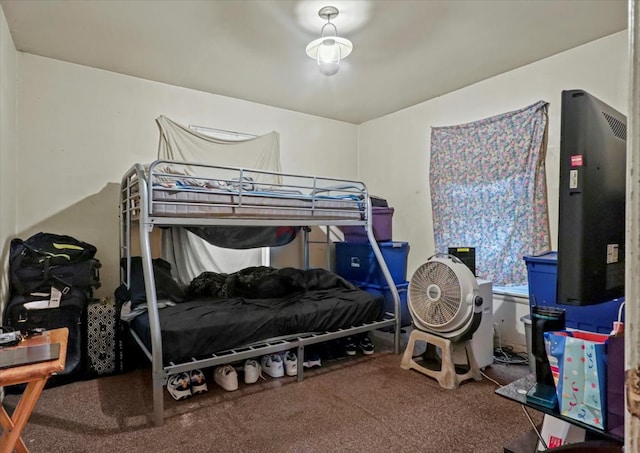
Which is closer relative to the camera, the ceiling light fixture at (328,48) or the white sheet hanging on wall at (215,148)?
the ceiling light fixture at (328,48)

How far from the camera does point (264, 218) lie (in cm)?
260

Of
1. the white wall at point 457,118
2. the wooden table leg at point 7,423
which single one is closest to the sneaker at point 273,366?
the wooden table leg at point 7,423

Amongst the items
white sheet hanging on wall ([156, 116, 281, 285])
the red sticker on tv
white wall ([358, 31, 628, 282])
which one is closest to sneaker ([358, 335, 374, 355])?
white wall ([358, 31, 628, 282])

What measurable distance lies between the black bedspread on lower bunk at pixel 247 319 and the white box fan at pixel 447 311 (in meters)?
0.50

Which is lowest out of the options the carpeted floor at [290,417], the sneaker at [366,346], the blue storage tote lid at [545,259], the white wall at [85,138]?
the carpeted floor at [290,417]

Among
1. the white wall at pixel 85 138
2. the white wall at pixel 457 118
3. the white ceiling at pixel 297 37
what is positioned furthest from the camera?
the white wall at pixel 85 138

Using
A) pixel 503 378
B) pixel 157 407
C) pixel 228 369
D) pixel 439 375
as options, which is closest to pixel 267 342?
pixel 228 369

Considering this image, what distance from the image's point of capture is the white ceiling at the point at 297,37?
2252mm

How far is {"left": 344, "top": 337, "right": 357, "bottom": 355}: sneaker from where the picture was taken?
2.95 metres

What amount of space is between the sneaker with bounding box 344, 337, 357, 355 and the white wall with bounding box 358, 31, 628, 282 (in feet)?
4.71

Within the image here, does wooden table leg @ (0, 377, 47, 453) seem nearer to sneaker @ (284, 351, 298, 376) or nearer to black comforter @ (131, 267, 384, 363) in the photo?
black comforter @ (131, 267, 384, 363)

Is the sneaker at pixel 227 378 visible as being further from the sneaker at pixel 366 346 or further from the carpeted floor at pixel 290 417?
the sneaker at pixel 366 346

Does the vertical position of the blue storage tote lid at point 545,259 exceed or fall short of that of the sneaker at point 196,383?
it exceeds it

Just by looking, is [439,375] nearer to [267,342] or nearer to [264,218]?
[267,342]
